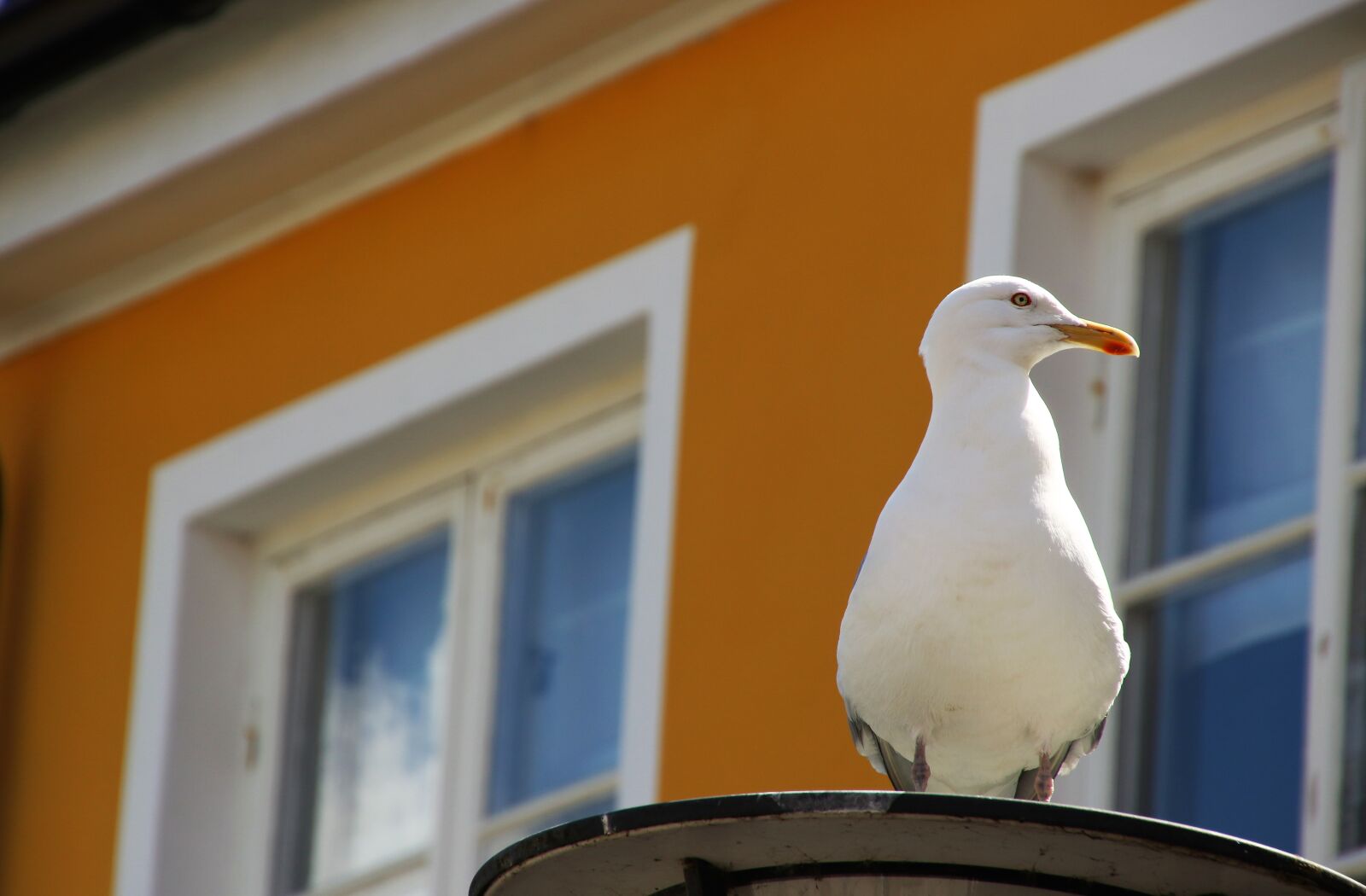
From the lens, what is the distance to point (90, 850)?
725 cm

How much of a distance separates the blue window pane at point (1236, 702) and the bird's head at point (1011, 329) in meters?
1.42

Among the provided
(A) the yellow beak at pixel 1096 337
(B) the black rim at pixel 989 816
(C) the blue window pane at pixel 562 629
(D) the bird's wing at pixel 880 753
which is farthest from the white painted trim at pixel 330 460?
(B) the black rim at pixel 989 816

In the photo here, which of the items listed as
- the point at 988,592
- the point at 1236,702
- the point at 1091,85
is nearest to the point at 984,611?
the point at 988,592

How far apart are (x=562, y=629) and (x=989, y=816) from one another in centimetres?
382

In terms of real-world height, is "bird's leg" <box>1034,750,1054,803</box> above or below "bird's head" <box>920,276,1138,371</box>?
below

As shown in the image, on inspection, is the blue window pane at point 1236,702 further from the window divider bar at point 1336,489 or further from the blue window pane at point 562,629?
the blue window pane at point 562,629

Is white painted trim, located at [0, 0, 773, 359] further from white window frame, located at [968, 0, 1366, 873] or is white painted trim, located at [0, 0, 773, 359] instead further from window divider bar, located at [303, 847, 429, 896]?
window divider bar, located at [303, 847, 429, 896]

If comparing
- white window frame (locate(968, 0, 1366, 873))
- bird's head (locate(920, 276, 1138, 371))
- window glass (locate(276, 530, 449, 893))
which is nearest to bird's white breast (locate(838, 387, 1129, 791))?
bird's head (locate(920, 276, 1138, 371))

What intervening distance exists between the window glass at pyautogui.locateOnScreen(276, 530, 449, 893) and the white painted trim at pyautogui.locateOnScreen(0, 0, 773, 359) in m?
0.92

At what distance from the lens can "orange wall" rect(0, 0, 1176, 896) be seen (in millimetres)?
5840

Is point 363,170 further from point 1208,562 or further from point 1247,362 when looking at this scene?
point 1208,562

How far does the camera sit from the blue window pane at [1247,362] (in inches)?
219

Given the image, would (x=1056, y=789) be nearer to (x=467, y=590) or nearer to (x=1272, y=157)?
(x=1272, y=157)

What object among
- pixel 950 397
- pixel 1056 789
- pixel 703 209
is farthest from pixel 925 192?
pixel 950 397
